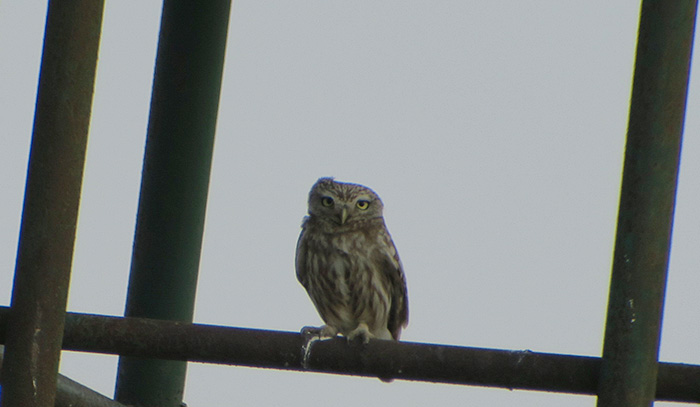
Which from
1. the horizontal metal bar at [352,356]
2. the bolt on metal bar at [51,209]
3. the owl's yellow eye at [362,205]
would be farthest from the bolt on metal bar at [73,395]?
the owl's yellow eye at [362,205]

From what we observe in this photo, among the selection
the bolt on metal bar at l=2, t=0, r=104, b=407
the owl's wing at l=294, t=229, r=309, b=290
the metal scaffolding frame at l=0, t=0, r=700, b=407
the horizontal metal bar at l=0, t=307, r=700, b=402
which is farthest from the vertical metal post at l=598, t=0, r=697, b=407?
the owl's wing at l=294, t=229, r=309, b=290

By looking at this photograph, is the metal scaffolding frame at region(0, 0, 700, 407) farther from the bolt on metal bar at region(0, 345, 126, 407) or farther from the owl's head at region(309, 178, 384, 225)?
the owl's head at region(309, 178, 384, 225)

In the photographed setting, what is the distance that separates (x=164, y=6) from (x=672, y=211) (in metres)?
2.62

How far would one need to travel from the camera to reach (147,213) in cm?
460

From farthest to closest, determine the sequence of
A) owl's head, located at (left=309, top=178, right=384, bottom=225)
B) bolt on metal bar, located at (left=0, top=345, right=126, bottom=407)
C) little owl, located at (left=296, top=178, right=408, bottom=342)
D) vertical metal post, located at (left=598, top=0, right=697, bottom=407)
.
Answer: owl's head, located at (left=309, top=178, right=384, bottom=225), little owl, located at (left=296, top=178, right=408, bottom=342), bolt on metal bar, located at (left=0, top=345, right=126, bottom=407), vertical metal post, located at (left=598, top=0, right=697, bottom=407)

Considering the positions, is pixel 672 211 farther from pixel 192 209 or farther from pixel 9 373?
pixel 192 209

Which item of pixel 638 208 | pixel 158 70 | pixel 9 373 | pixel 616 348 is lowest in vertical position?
pixel 9 373

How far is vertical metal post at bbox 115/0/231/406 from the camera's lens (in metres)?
4.55

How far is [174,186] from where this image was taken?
459cm

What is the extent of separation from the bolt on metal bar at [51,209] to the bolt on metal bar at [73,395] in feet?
2.32

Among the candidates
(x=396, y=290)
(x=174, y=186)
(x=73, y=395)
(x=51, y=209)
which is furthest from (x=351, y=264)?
(x=51, y=209)

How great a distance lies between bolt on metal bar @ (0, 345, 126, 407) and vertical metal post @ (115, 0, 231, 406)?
31.2 inches

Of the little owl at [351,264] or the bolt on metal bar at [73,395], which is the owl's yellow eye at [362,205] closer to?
the little owl at [351,264]

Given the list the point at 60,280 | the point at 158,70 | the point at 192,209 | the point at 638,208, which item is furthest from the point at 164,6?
the point at 638,208
